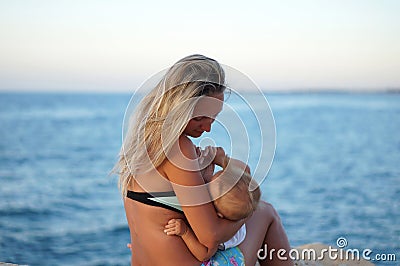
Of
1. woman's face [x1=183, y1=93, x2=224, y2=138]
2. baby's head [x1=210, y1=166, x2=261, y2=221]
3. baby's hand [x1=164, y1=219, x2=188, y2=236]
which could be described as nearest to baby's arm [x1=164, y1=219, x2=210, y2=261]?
baby's hand [x1=164, y1=219, x2=188, y2=236]

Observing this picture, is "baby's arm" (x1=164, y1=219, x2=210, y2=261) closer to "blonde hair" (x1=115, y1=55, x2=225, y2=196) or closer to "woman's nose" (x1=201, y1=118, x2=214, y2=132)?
"blonde hair" (x1=115, y1=55, x2=225, y2=196)

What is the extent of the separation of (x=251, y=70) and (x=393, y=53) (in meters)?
4.24

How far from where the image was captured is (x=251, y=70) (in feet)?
45.1

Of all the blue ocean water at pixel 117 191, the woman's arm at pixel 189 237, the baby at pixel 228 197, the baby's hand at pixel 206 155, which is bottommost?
the blue ocean water at pixel 117 191

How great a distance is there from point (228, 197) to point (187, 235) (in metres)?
0.21

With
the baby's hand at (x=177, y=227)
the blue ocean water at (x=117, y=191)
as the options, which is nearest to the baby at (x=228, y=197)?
the baby's hand at (x=177, y=227)

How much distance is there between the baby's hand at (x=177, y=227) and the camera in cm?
208

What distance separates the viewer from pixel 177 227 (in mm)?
2082

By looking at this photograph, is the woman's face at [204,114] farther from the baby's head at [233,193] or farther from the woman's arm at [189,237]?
the woman's arm at [189,237]

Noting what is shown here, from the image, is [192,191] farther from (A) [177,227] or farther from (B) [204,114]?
(B) [204,114]

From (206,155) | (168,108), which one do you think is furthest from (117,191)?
(168,108)

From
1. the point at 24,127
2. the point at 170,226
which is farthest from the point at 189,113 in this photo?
the point at 24,127

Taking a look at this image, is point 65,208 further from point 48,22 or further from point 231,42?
point 48,22

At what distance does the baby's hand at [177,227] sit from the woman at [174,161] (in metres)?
0.03
